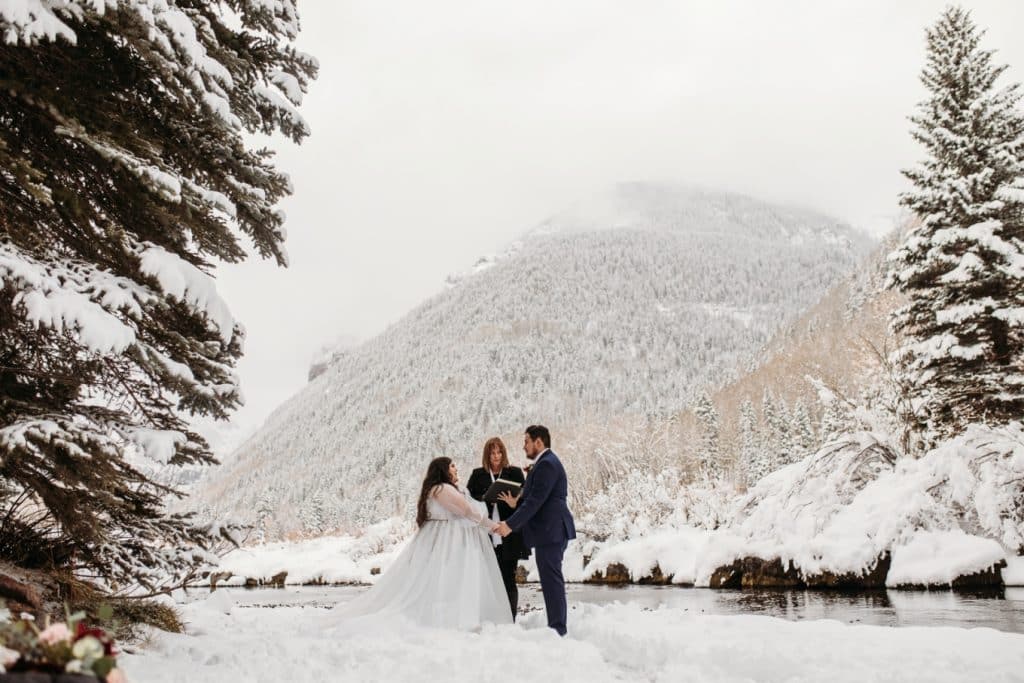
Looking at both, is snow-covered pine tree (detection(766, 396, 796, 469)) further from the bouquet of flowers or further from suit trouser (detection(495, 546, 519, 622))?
the bouquet of flowers

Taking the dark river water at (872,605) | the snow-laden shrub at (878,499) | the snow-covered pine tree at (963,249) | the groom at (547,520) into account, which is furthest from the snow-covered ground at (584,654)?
the snow-covered pine tree at (963,249)

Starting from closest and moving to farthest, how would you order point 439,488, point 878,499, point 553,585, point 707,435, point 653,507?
point 553,585
point 439,488
point 878,499
point 653,507
point 707,435

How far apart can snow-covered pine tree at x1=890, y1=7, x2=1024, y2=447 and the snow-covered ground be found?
1170 centimetres

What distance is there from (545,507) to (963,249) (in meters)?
14.4

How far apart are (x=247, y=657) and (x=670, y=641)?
372 centimetres

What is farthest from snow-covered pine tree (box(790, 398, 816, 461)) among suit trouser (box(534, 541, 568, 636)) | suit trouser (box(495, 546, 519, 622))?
suit trouser (box(534, 541, 568, 636))

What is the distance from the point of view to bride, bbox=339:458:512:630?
27.2 ft

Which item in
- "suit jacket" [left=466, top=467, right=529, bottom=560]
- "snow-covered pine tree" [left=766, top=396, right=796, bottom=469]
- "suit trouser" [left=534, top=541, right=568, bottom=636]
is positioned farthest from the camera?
"snow-covered pine tree" [left=766, top=396, right=796, bottom=469]

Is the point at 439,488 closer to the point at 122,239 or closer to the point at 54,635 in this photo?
the point at 122,239

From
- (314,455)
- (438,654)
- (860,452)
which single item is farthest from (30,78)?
(314,455)

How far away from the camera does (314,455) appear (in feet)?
539

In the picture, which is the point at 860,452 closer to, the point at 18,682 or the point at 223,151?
the point at 223,151

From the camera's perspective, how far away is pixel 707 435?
61219mm

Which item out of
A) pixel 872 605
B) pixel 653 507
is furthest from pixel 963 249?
pixel 653 507
